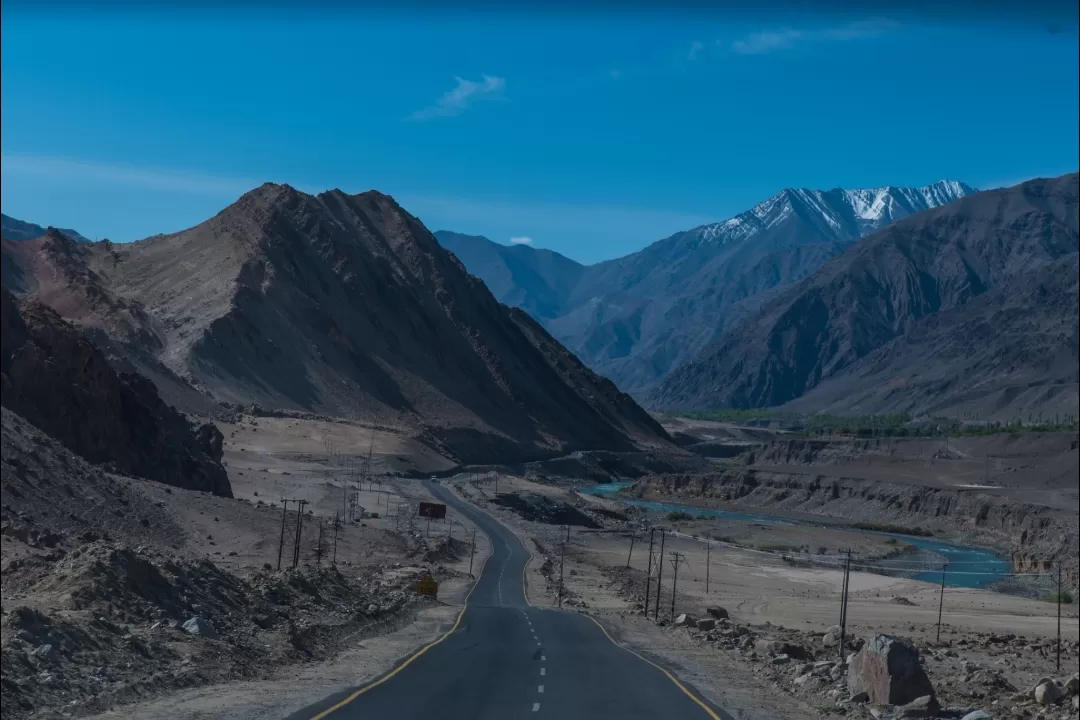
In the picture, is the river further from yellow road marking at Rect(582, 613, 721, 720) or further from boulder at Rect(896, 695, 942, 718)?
boulder at Rect(896, 695, 942, 718)

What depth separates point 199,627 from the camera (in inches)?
1007

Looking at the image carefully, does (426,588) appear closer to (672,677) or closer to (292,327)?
(672,677)

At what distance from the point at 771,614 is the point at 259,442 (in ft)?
237

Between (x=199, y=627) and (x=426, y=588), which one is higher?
(x=199, y=627)

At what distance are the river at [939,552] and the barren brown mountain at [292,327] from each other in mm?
→ 21422

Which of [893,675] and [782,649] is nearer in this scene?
[893,675]

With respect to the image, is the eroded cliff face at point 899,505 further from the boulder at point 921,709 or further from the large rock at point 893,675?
the boulder at point 921,709

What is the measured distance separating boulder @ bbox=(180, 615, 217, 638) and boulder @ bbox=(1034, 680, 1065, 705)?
62.1 ft

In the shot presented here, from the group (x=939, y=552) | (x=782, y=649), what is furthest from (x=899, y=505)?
(x=782, y=649)

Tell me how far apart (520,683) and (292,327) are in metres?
142

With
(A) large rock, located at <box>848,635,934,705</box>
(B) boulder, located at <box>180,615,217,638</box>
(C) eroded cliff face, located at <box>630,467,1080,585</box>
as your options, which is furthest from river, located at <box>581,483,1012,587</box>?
(B) boulder, located at <box>180,615,217,638</box>

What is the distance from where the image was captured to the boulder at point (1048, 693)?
2909 cm

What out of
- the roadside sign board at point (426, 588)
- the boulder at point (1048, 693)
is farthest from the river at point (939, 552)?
the boulder at point (1048, 693)

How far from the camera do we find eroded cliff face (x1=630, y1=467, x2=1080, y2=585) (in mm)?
108250
